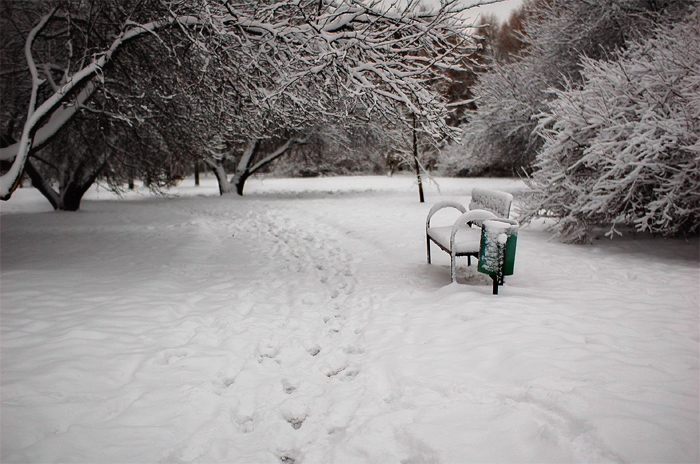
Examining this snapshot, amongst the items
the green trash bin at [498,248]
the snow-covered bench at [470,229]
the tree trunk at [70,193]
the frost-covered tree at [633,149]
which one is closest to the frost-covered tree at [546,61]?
the frost-covered tree at [633,149]

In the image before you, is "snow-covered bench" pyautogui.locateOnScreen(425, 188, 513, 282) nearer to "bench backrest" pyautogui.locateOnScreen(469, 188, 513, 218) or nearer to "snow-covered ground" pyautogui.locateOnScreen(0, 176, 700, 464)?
"bench backrest" pyautogui.locateOnScreen(469, 188, 513, 218)

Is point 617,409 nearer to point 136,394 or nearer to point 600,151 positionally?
point 136,394

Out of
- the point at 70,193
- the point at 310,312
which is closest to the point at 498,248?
the point at 310,312

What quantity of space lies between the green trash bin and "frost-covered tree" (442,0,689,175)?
21.4 ft

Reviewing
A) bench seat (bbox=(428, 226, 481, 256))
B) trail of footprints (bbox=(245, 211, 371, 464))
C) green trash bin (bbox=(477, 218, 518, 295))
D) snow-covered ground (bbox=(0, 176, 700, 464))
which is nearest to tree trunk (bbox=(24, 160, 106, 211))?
trail of footprints (bbox=(245, 211, 371, 464))

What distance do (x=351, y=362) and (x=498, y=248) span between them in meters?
2.10

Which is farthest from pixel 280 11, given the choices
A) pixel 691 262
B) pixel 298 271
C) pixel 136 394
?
pixel 691 262

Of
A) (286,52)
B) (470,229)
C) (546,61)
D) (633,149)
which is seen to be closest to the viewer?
(286,52)

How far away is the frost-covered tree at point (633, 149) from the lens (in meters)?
5.74

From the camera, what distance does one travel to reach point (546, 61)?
13.8 metres

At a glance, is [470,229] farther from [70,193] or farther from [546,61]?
[70,193]

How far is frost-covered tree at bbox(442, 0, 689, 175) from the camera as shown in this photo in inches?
434

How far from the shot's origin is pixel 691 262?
5777 millimetres

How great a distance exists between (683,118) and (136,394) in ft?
25.7
